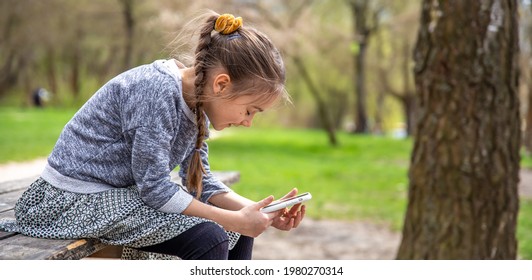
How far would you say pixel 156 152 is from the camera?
2301 millimetres

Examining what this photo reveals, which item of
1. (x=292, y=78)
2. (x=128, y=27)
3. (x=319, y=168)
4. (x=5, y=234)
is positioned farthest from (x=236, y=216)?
(x=292, y=78)

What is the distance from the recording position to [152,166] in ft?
7.56

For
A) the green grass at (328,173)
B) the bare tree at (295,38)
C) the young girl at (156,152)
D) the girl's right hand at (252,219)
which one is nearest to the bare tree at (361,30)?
the bare tree at (295,38)

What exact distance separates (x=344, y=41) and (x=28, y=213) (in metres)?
19.0

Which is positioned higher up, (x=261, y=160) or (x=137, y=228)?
(x=137, y=228)

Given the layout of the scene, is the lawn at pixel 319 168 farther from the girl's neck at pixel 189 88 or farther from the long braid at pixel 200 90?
the girl's neck at pixel 189 88

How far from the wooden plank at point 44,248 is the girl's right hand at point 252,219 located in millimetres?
486

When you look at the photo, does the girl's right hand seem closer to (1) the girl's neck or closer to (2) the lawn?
(1) the girl's neck

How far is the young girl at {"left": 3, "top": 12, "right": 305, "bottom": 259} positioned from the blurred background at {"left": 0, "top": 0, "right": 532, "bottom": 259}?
0.31 m

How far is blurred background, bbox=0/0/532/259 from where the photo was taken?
9648 mm

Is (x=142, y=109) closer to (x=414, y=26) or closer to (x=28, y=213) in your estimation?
(x=28, y=213)

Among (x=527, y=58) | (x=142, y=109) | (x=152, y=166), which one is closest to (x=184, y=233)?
(x=152, y=166)

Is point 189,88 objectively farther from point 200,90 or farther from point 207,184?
point 207,184

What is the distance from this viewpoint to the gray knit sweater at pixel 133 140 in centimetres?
231
